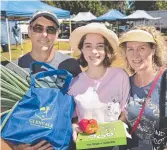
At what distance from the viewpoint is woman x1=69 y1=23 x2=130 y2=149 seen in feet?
7.90

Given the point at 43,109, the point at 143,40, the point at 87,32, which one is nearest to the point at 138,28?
the point at 143,40

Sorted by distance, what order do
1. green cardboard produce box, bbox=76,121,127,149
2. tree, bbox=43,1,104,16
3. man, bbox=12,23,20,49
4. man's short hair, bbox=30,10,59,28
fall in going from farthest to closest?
tree, bbox=43,1,104,16
man, bbox=12,23,20,49
man's short hair, bbox=30,10,59,28
green cardboard produce box, bbox=76,121,127,149

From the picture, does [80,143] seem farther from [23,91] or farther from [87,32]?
[87,32]

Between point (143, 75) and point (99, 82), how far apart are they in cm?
35

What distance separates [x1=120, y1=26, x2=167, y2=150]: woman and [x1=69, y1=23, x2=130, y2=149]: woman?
0.29 ft

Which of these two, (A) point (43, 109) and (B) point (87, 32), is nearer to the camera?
(A) point (43, 109)

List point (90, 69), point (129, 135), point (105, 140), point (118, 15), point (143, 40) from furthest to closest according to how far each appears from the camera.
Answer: point (118, 15) → point (90, 69) → point (143, 40) → point (129, 135) → point (105, 140)

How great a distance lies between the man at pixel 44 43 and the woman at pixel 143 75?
0.61 meters

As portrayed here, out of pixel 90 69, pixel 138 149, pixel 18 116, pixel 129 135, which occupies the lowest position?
pixel 138 149

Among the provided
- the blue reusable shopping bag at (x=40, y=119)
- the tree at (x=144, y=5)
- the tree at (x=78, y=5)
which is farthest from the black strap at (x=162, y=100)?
the tree at (x=144, y=5)

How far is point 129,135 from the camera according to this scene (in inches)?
89.4

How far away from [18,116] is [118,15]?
31.4 m

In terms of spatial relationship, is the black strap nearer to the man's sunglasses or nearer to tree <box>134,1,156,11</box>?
the man's sunglasses

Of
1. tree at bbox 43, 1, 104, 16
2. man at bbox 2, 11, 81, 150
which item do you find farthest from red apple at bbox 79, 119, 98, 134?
tree at bbox 43, 1, 104, 16
